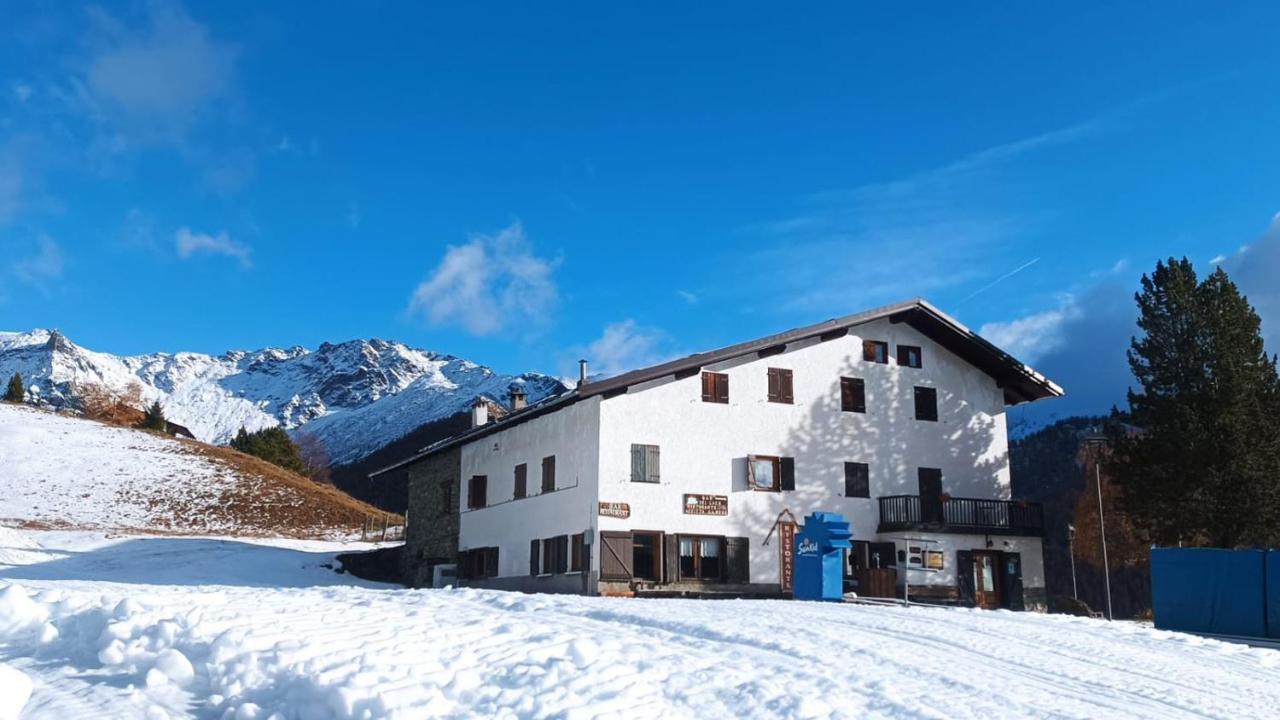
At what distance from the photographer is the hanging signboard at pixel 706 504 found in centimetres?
3038

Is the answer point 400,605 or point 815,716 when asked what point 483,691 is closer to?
point 815,716

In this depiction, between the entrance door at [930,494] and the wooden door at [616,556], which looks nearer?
the wooden door at [616,556]

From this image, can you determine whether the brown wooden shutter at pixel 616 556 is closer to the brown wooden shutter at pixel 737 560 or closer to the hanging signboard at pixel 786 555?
the brown wooden shutter at pixel 737 560

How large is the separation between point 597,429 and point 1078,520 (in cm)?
4536

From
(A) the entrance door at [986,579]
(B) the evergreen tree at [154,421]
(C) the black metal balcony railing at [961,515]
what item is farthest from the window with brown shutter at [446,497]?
(B) the evergreen tree at [154,421]

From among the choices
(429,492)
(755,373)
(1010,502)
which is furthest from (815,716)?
(429,492)

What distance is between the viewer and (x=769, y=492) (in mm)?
31469

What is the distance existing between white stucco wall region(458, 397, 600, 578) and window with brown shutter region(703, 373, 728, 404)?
11.3ft

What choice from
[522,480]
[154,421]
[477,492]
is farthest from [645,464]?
[154,421]

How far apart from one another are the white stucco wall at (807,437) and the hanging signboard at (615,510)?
0.17 metres

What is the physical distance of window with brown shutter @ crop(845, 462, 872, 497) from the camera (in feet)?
107

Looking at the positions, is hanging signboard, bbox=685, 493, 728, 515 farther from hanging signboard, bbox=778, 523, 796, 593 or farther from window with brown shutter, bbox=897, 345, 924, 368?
window with brown shutter, bbox=897, 345, 924, 368

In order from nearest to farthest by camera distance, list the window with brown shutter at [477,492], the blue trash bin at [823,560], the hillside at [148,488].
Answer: the blue trash bin at [823,560] < the window with brown shutter at [477,492] < the hillside at [148,488]

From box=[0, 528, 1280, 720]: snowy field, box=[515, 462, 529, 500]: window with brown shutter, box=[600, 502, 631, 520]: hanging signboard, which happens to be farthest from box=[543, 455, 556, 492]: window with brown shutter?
box=[0, 528, 1280, 720]: snowy field
